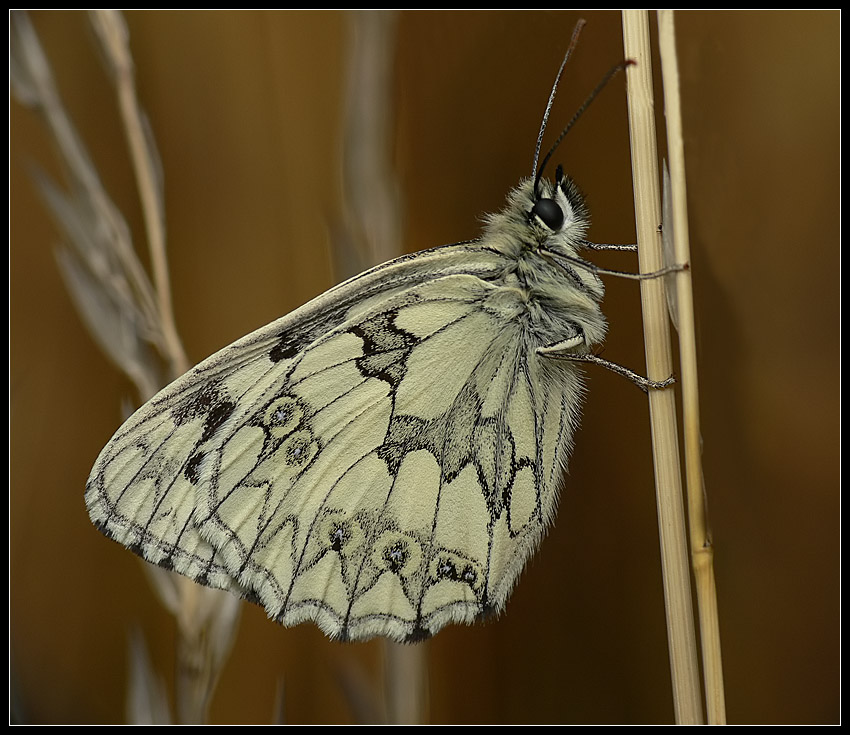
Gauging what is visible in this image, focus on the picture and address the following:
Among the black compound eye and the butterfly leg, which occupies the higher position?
the black compound eye

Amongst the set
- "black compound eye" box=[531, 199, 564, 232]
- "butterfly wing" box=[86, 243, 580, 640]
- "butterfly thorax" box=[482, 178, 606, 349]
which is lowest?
"butterfly wing" box=[86, 243, 580, 640]

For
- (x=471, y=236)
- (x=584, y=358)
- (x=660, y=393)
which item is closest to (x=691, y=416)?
(x=660, y=393)

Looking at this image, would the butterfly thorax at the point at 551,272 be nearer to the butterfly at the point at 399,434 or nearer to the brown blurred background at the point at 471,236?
the butterfly at the point at 399,434

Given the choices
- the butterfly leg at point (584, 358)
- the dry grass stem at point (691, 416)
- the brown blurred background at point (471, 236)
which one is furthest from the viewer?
the brown blurred background at point (471, 236)

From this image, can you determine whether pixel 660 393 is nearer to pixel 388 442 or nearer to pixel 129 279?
pixel 388 442

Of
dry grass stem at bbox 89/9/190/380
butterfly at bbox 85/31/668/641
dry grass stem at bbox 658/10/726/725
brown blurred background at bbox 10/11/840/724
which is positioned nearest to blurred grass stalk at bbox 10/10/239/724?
dry grass stem at bbox 89/9/190/380

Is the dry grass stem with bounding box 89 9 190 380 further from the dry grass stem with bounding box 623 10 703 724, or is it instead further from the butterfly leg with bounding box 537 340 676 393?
the dry grass stem with bounding box 623 10 703 724

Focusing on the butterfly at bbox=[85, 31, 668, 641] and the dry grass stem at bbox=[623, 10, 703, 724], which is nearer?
the dry grass stem at bbox=[623, 10, 703, 724]

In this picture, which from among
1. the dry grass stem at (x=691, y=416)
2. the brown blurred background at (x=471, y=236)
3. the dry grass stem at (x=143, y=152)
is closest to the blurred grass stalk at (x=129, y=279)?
the dry grass stem at (x=143, y=152)
